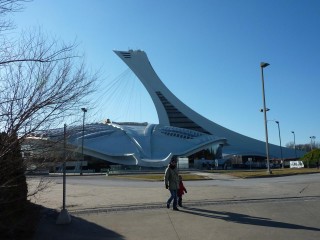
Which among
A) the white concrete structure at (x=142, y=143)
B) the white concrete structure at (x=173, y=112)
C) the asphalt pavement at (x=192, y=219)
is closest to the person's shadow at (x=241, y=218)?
the asphalt pavement at (x=192, y=219)

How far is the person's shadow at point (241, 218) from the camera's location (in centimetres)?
961

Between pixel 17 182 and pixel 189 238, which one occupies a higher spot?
pixel 17 182

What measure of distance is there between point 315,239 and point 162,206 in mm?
5756

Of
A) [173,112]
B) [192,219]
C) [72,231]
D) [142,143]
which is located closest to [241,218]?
[192,219]

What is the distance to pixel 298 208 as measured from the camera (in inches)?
476

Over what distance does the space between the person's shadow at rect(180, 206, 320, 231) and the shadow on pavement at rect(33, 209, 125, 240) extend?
2925mm

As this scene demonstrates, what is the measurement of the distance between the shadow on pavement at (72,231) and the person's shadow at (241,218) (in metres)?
2.93

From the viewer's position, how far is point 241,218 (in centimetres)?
1059

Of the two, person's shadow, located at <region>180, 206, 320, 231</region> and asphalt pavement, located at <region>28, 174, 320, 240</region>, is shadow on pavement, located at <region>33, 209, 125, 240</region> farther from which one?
person's shadow, located at <region>180, 206, 320, 231</region>

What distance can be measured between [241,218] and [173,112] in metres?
103

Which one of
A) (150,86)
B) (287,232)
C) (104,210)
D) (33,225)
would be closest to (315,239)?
(287,232)

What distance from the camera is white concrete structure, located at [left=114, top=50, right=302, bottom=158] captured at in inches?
4301

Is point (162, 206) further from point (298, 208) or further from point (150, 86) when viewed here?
point (150, 86)

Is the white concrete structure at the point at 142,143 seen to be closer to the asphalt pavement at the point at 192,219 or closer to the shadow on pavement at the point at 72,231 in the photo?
the asphalt pavement at the point at 192,219
